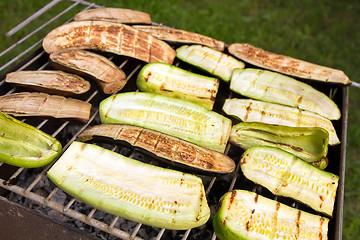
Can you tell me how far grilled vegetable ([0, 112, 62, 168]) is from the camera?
2172 mm

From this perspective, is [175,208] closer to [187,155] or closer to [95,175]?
[187,155]

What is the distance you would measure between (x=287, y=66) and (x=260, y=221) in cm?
171

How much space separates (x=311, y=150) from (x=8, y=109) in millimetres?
2461

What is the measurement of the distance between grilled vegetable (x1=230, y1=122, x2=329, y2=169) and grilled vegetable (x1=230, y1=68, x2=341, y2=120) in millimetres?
408

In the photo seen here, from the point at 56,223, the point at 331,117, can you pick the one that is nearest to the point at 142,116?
the point at 56,223

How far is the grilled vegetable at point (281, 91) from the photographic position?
2.89 m

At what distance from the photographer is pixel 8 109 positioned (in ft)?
8.11

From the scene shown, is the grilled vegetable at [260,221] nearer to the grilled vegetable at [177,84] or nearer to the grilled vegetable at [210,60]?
the grilled vegetable at [177,84]

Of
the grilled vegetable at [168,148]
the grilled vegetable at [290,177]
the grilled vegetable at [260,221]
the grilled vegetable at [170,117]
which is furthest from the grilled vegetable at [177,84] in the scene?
the grilled vegetable at [260,221]

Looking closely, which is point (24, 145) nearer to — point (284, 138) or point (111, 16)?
point (111, 16)

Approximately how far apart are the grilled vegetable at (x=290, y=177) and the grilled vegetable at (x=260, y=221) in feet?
0.38

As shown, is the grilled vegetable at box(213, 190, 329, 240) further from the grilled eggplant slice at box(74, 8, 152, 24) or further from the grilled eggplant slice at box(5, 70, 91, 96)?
the grilled eggplant slice at box(74, 8, 152, 24)

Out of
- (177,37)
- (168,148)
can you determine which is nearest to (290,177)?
(168,148)

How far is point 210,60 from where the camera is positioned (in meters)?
3.11
